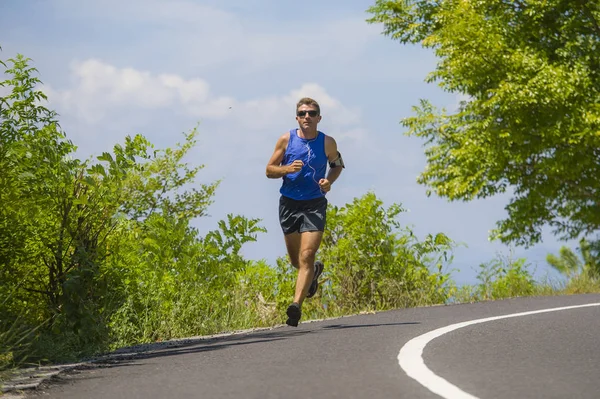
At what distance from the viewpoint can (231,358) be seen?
5992mm

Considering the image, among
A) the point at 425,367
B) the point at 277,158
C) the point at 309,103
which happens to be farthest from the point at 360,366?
the point at 309,103

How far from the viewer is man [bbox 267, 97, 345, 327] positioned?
8.54 metres

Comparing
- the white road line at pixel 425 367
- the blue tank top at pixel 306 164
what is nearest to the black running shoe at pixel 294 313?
the blue tank top at pixel 306 164

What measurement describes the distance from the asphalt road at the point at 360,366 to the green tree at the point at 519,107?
624 inches

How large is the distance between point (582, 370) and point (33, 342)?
4.32 meters

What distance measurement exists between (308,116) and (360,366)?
147 inches

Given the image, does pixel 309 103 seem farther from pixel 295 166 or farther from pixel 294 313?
pixel 294 313

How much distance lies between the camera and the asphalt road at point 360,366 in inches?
179

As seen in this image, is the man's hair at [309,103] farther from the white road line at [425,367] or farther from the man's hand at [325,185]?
the white road line at [425,367]

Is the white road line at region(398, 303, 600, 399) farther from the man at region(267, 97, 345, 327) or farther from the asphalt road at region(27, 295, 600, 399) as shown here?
the man at region(267, 97, 345, 327)

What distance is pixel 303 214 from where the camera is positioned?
8719 millimetres

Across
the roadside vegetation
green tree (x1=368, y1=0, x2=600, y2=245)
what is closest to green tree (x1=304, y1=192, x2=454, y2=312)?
the roadside vegetation

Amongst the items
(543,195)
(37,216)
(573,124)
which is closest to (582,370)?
(37,216)

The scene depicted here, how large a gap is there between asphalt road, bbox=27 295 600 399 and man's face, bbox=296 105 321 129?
203 cm
